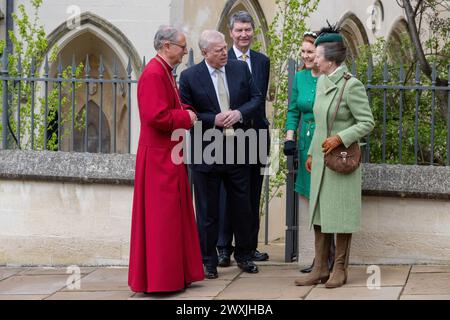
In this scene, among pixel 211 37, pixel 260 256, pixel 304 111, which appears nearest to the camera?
pixel 211 37

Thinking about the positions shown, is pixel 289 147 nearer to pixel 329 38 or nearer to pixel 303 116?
pixel 303 116

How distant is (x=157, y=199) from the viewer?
761cm

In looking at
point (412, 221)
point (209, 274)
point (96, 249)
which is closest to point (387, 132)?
point (412, 221)

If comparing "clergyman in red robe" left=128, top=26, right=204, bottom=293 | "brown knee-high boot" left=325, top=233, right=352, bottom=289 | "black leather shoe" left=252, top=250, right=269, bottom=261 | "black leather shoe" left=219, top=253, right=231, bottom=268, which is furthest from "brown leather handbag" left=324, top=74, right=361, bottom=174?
"black leather shoe" left=252, top=250, right=269, bottom=261

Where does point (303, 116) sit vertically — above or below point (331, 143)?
above

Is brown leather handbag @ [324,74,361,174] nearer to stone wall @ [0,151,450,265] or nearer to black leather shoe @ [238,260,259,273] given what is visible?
stone wall @ [0,151,450,265]

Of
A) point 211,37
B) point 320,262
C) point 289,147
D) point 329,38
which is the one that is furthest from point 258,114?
point 320,262

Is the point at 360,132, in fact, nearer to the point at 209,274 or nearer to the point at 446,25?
the point at 209,274

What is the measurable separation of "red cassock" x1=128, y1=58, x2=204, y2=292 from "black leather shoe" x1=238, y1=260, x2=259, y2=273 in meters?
0.92

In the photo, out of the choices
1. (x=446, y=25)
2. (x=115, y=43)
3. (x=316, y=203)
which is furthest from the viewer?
(x=115, y=43)

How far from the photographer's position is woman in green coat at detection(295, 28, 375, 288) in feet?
25.0

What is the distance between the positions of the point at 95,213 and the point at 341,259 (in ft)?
8.07
